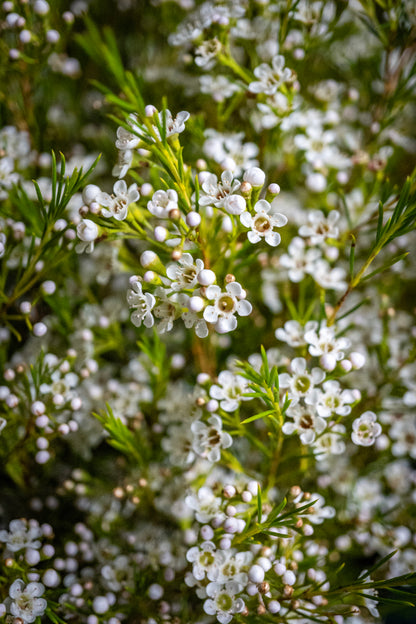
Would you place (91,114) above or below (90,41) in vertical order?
below

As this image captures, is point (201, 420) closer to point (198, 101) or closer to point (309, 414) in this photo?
point (309, 414)

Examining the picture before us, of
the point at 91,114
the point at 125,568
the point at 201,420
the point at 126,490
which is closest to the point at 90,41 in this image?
the point at 91,114

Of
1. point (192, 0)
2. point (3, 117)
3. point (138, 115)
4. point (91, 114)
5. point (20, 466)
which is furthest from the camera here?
point (91, 114)

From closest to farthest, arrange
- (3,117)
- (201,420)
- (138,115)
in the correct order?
(138,115)
(201,420)
(3,117)

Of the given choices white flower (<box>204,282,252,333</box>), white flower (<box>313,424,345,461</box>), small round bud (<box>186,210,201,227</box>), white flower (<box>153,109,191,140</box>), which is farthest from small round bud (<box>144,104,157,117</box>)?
white flower (<box>313,424,345,461</box>)

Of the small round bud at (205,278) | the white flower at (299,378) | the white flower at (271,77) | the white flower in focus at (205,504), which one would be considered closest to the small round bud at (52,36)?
the white flower at (271,77)

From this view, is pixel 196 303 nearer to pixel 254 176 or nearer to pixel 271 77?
pixel 254 176

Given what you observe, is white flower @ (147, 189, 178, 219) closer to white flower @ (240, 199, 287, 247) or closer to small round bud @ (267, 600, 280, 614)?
white flower @ (240, 199, 287, 247)

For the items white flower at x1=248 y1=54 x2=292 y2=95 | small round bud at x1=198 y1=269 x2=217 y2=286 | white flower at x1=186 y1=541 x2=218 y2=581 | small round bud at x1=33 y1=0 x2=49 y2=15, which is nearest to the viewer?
small round bud at x1=198 y1=269 x2=217 y2=286
